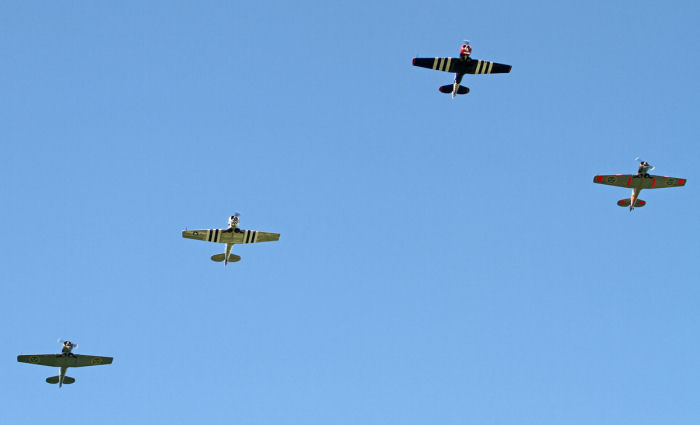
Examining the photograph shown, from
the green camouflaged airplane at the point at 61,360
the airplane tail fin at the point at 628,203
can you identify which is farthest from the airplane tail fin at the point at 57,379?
the airplane tail fin at the point at 628,203

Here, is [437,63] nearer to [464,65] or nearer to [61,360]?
[464,65]

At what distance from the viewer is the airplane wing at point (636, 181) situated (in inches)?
4500

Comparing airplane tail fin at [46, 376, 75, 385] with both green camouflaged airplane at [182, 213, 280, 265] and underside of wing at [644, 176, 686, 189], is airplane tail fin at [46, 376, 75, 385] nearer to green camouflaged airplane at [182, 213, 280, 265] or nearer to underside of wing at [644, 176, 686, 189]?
Result: green camouflaged airplane at [182, 213, 280, 265]

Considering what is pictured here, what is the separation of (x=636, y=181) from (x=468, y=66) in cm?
2454

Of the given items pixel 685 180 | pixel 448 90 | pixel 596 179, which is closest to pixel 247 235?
pixel 448 90

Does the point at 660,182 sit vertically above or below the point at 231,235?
above

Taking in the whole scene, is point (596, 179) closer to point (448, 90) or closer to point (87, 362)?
point (448, 90)

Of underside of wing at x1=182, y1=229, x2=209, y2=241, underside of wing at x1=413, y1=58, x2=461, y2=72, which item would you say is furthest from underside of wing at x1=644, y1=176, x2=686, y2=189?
underside of wing at x1=182, y1=229, x2=209, y2=241

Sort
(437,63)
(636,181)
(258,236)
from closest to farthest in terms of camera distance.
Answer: (437,63)
(258,236)
(636,181)

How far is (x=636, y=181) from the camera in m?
115

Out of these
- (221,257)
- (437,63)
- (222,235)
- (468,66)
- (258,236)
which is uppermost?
(468,66)

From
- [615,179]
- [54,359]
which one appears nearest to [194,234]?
[54,359]

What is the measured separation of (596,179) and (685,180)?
1085 cm

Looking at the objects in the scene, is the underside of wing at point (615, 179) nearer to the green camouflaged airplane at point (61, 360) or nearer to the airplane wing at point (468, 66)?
the airplane wing at point (468, 66)
